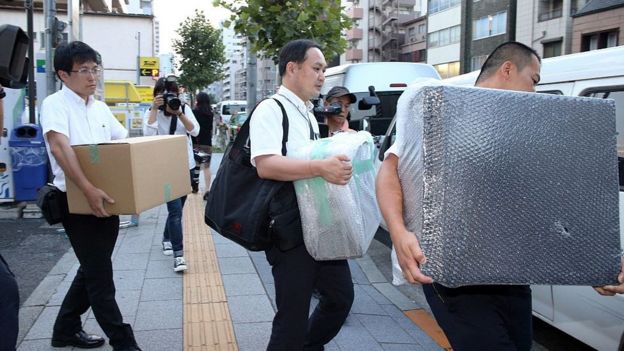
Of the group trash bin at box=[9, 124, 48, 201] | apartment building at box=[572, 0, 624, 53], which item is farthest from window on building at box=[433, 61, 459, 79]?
trash bin at box=[9, 124, 48, 201]

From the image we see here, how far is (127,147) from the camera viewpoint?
283cm

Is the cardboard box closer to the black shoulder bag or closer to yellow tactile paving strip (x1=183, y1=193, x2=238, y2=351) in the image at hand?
the black shoulder bag

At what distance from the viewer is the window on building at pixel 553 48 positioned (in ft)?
91.6

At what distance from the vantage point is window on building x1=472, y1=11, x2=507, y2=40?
1346 inches

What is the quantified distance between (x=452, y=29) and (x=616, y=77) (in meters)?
41.2

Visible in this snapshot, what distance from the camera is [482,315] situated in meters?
1.90

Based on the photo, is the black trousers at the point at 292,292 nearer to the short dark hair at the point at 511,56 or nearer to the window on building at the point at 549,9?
the short dark hair at the point at 511,56

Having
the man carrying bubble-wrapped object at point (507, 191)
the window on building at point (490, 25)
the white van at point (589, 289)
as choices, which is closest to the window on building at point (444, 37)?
the window on building at point (490, 25)

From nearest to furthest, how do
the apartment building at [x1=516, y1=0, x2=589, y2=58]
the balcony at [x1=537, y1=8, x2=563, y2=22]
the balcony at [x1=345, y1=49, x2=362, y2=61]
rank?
the apartment building at [x1=516, y1=0, x2=589, y2=58] < the balcony at [x1=537, y1=8, x2=563, y2=22] < the balcony at [x1=345, y1=49, x2=362, y2=61]

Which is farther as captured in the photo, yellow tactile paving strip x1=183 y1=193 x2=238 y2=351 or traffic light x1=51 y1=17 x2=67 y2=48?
traffic light x1=51 y1=17 x2=67 y2=48

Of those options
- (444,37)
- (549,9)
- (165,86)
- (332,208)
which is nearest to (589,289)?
(332,208)

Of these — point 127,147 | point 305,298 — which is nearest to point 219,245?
point 127,147

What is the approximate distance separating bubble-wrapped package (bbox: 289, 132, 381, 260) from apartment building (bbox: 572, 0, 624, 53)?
79.2ft

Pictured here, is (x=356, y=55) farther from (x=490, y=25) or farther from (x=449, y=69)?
(x=490, y=25)
